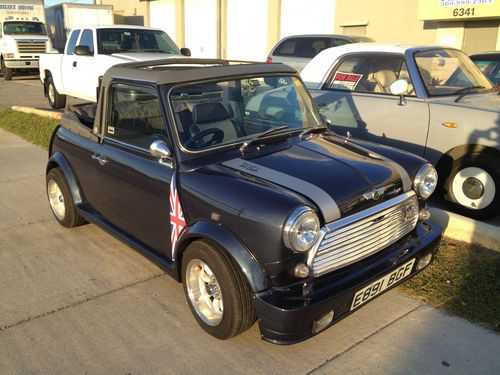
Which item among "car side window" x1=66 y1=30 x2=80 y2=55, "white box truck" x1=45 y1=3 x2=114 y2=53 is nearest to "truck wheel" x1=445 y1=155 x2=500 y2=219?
"car side window" x1=66 y1=30 x2=80 y2=55

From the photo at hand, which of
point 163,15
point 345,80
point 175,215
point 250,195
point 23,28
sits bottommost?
point 175,215

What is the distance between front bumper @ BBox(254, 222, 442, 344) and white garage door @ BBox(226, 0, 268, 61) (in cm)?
1914

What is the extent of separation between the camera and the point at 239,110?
369 centimetres

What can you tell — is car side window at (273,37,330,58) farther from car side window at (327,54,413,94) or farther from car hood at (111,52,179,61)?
car side window at (327,54,413,94)

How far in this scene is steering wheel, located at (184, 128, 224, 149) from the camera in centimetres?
334

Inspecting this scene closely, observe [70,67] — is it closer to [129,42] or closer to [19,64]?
[129,42]

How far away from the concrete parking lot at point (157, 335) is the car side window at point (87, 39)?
22.2 feet

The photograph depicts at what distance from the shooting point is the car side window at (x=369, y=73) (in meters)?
5.68

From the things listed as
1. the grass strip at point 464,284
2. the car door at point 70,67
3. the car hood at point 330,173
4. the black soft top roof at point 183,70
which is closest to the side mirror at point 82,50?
the car door at point 70,67

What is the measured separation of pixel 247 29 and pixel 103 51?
519 inches

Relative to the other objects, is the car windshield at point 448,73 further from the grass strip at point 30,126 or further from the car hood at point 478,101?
the grass strip at point 30,126

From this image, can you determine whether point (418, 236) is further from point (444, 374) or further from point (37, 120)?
point (37, 120)

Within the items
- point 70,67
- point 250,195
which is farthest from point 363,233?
point 70,67

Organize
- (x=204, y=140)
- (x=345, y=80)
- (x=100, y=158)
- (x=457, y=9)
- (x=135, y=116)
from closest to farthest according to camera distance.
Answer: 1. (x=204, y=140)
2. (x=135, y=116)
3. (x=100, y=158)
4. (x=345, y=80)
5. (x=457, y=9)
